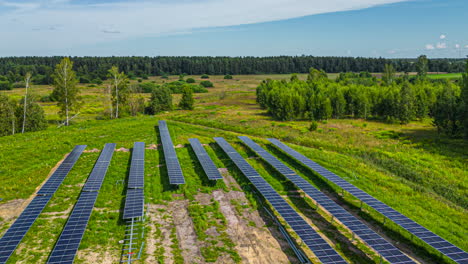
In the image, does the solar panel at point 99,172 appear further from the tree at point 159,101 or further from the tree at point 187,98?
the tree at point 187,98

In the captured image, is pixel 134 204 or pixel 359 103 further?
pixel 359 103

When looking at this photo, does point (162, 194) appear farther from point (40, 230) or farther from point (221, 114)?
point (221, 114)

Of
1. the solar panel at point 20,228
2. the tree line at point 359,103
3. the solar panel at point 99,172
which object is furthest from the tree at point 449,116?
the solar panel at point 20,228

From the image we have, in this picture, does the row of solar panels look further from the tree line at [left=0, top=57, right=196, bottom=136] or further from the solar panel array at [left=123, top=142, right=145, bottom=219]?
the tree line at [left=0, top=57, right=196, bottom=136]

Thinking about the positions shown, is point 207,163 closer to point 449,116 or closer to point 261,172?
point 261,172

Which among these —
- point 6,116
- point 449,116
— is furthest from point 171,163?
point 449,116

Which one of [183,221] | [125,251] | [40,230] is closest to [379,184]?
[183,221]
